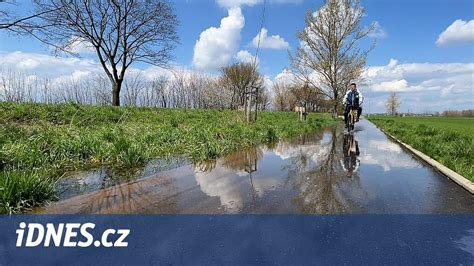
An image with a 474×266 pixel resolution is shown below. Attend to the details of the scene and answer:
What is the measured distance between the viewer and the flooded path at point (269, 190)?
368 centimetres

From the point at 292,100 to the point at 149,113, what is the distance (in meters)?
65.5

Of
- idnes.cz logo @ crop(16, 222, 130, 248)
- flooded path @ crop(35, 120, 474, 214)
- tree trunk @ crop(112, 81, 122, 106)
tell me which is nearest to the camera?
idnes.cz logo @ crop(16, 222, 130, 248)

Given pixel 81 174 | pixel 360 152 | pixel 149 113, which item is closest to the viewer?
pixel 81 174

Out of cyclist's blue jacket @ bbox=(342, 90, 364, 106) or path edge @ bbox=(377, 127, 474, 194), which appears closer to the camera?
path edge @ bbox=(377, 127, 474, 194)

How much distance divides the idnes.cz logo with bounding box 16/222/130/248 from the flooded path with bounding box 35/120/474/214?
1.39 feet

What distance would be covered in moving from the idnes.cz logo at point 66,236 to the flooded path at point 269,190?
1.39ft

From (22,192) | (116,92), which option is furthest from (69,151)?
(116,92)

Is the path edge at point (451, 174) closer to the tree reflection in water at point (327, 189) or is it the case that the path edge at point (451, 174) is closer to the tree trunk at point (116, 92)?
the tree reflection in water at point (327, 189)

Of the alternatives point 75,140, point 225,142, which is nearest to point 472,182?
point 225,142

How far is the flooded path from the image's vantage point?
3.68m

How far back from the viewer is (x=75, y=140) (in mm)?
6656

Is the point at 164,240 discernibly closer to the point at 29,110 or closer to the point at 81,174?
the point at 81,174

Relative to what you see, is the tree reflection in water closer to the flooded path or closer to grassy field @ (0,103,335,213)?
the flooded path

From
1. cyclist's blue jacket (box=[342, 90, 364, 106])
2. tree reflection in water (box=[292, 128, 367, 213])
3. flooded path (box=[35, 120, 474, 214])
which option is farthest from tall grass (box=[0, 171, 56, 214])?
cyclist's blue jacket (box=[342, 90, 364, 106])
